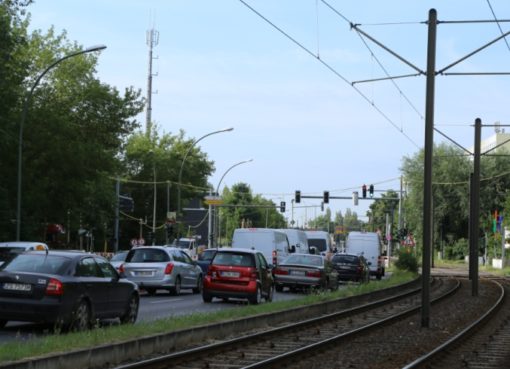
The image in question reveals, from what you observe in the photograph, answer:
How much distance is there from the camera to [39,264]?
14992mm

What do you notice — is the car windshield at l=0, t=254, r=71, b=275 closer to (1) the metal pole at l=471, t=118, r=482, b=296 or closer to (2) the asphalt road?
(2) the asphalt road

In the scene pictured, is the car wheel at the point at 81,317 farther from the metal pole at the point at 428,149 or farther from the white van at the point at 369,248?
the white van at the point at 369,248

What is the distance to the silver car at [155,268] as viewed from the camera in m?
27.3

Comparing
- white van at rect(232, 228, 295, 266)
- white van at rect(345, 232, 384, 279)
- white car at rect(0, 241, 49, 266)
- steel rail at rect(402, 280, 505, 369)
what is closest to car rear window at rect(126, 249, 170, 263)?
white car at rect(0, 241, 49, 266)

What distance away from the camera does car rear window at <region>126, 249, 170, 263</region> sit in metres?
27.6

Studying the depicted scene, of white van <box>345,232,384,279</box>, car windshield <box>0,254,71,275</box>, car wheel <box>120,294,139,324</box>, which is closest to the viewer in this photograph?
car windshield <box>0,254,71,275</box>

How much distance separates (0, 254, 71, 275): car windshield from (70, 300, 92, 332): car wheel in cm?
69

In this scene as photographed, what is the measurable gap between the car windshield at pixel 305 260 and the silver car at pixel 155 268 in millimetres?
5343

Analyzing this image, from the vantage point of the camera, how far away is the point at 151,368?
11.0 m

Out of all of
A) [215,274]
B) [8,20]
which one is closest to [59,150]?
[8,20]

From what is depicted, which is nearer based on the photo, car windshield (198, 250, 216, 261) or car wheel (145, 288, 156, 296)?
car wheel (145, 288, 156, 296)

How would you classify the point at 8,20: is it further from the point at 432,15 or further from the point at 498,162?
the point at 498,162

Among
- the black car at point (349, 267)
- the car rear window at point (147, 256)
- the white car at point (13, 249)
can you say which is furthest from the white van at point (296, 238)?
the white car at point (13, 249)

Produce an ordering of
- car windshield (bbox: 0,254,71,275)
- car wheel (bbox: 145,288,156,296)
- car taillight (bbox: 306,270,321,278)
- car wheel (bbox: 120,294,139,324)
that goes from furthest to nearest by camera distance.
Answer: car taillight (bbox: 306,270,321,278)
car wheel (bbox: 145,288,156,296)
car wheel (bbox: 120,294,139,324)
car windshield (bbox: 0,254,71,275)
